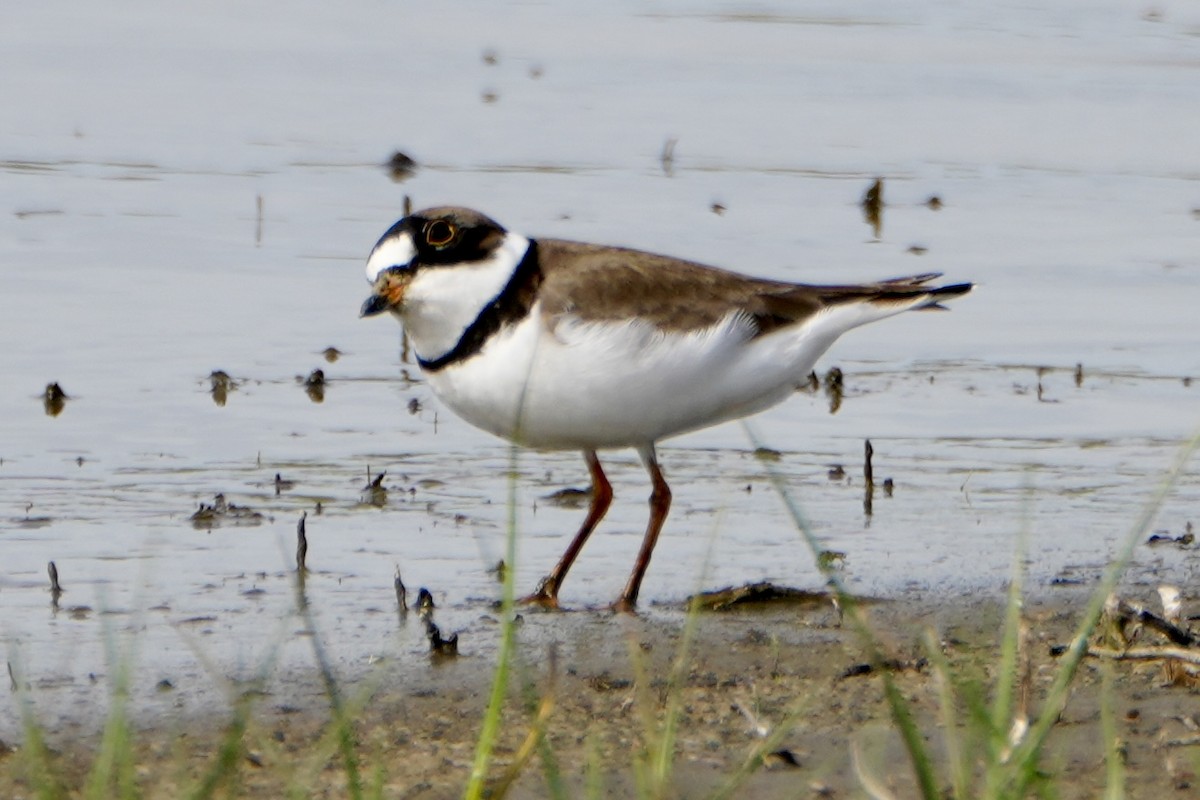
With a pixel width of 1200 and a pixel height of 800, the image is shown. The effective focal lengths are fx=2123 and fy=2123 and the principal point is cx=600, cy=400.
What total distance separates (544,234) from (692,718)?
5208 mm

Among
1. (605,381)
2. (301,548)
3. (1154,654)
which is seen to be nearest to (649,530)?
(605,381)

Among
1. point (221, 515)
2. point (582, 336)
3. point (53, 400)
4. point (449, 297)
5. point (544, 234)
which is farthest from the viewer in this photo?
point (544, 234)

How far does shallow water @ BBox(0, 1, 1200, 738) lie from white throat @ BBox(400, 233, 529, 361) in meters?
0.62

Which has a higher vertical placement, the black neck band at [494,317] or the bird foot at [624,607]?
the black neck band at [494,317]

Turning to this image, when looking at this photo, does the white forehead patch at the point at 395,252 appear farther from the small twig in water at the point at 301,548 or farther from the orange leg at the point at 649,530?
the orange leg at the point at 649,530

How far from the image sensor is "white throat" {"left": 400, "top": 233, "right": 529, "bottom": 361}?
5238 mm

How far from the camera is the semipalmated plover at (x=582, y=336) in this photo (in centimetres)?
515

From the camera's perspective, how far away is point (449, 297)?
5258mm

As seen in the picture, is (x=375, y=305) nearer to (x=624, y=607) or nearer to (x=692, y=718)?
(x=624, y=607)

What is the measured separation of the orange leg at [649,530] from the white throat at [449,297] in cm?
63

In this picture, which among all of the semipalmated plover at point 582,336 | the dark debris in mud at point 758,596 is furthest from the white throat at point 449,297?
the dark debris in mud at point 758,596

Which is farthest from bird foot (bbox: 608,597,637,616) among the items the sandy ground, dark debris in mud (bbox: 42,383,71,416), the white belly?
dark debris in mud (bbox: 42,383,71,416)

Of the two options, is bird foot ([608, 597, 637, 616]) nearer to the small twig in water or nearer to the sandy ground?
the sandy ground

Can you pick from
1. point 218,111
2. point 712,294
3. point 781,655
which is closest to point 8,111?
point 218,111
